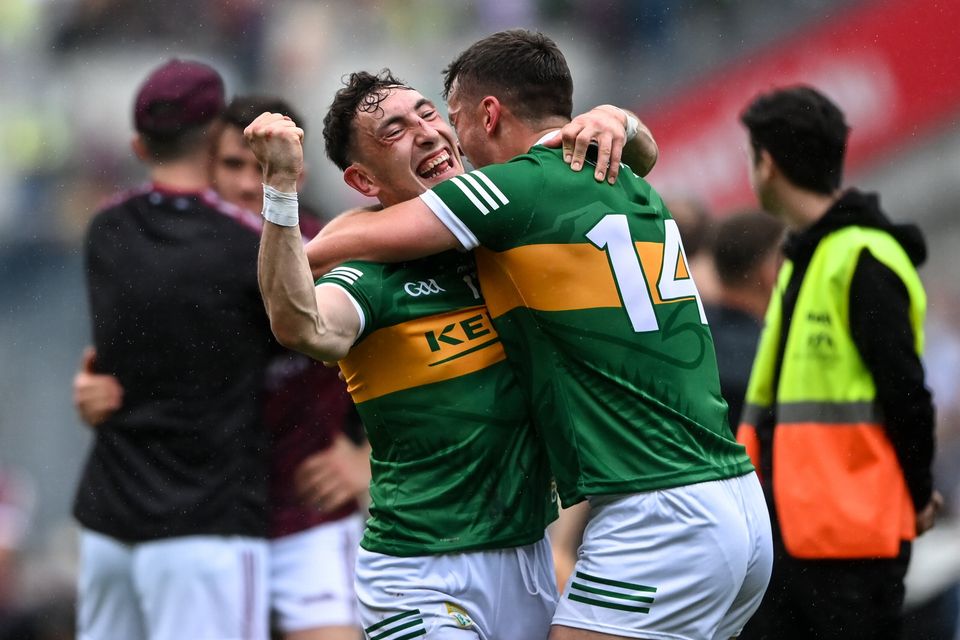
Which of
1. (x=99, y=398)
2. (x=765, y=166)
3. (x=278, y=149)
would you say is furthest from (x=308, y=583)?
(x=278, y=149)

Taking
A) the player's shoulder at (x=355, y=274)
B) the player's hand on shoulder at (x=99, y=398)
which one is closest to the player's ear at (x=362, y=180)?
the player's shoulder at (x=355, y=274)

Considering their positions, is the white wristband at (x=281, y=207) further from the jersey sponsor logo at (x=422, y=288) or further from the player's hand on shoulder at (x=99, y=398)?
the player's hand on shoulder at (x=99, y=398)

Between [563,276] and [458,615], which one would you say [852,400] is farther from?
[458,615]

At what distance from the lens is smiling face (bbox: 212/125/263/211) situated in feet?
18.7

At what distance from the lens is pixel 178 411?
200 inches

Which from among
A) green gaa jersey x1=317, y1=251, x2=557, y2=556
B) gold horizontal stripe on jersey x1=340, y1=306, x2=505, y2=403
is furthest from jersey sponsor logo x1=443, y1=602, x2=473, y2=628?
gold horizontal stripe on jersey x1=340, y1=306, x2=505, y2=403

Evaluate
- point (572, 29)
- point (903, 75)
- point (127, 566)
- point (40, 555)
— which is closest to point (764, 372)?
point (127, 566)

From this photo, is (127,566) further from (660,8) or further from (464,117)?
(660,8)

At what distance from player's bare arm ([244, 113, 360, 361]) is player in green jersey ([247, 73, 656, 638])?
0.20 metres

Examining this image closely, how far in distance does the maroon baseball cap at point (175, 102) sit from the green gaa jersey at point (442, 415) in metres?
1.99

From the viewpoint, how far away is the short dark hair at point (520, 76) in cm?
368

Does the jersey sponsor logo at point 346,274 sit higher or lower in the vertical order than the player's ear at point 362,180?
lower

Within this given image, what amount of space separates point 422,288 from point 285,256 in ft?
1.60

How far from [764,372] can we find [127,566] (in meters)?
2.41
